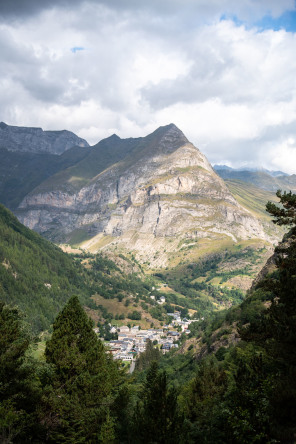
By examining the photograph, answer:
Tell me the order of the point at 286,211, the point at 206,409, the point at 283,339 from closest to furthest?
the point at 283,339, the point at 286,211, the point at 206,409

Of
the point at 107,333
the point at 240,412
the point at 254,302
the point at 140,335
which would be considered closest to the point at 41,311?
the point at 107,333

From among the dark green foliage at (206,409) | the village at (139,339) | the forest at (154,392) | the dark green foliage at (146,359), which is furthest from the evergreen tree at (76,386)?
the village at (139,339)

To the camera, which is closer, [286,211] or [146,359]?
[286,211]

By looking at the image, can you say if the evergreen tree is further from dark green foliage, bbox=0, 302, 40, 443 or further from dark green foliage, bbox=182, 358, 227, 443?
dark green foliage, bbox=182, 358, 227, 443

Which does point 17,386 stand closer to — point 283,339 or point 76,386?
point 76,386

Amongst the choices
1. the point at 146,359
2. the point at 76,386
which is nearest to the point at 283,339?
the point at 76,386

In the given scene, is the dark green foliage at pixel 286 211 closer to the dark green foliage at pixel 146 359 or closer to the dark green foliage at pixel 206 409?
the dark green foliage at pixel 206 409
